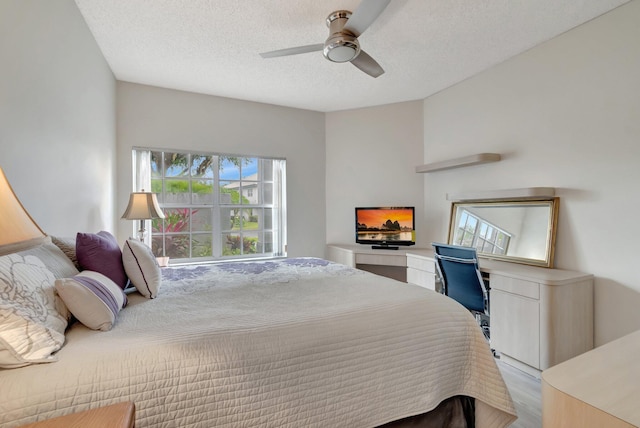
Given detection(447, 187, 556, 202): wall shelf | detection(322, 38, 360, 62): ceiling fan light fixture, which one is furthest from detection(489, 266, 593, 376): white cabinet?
detection(322, 38, 360, 62): ceiling fan light fixture

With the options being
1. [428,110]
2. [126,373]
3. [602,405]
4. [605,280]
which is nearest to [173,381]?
[126,373]

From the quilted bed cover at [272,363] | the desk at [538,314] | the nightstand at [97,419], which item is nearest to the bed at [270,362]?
the quilted bed cover at [272,363]

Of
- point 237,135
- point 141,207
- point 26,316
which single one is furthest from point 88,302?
point 237,135

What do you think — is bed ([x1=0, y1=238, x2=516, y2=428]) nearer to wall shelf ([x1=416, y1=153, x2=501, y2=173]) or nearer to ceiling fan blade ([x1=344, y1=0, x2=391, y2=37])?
ceiling fan blade ([x1=344, y1=0, x2=391, y2=37])

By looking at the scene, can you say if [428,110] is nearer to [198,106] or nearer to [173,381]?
[198,106]

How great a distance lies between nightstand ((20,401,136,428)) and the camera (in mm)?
736

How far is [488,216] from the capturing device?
3021 millimetres

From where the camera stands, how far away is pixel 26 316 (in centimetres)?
92

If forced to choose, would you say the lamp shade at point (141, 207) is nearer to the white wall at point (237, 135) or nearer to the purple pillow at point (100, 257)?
the white wall at point (237, 135)

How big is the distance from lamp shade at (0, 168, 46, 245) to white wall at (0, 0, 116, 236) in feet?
2.76

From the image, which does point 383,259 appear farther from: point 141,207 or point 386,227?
point 141,207

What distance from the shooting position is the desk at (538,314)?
6.97 feet

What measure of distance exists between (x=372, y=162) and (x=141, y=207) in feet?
9.30

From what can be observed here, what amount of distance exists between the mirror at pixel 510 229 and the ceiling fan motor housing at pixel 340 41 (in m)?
2.02
